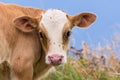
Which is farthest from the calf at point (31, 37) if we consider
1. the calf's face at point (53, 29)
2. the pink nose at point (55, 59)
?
the pink nose at point (55, 59)

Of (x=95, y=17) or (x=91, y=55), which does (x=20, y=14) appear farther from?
(x=91, y=55)

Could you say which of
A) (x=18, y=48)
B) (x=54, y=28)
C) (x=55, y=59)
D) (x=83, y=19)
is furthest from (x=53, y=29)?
(x=83, y=19)

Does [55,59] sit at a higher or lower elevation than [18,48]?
lower

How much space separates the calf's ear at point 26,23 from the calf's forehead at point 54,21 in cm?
22

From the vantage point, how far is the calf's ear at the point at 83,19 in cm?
1305

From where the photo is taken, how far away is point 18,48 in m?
12.8

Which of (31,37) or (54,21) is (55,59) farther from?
(31,37)

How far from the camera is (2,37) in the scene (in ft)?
41.5

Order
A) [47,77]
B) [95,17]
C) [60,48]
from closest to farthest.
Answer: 1. [60,48]
2. [95,17]
3. [47,77]

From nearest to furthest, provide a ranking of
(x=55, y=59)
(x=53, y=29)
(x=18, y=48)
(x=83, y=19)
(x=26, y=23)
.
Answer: (x=55, y=59), (x=53, y=29), (x=18, y=48), (x=26, y=23), (x=83, y=19)

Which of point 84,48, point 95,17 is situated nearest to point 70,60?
point 84,48

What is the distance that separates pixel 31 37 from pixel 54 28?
634mm

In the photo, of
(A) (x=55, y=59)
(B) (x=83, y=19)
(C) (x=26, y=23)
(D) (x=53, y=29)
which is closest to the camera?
(A) (x=55, y=59)

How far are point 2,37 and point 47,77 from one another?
8.38 ft
